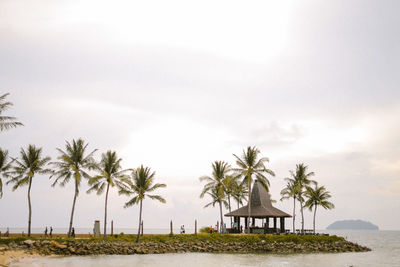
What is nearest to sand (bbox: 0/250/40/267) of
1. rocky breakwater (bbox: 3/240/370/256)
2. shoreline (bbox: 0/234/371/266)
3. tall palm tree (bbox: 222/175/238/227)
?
shoreline (bbox: 0/234/371/266)

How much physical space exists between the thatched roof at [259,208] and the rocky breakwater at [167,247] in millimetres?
4202

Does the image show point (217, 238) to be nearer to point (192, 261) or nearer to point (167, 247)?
point (167, 247)

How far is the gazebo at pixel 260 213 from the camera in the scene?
166ft

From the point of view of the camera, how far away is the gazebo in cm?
5056

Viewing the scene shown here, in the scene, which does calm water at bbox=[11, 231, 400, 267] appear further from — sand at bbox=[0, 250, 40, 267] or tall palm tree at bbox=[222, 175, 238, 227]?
tall palm tree at bbox=[222, 175, 238, 227]

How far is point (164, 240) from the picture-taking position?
149 feet

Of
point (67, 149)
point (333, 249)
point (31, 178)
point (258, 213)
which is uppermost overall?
point (67, 149)

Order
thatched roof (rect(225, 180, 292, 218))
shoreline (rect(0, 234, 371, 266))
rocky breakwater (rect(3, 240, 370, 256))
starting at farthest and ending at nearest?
thatched roof (rect(225, 180, 292, 218)) < rocky breakwater (rect(3, 240, 370, 256)) < shoreline (rect(0, 234, 371, 266))

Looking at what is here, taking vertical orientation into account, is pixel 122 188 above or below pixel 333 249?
above

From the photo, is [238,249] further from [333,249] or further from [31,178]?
[31,178]

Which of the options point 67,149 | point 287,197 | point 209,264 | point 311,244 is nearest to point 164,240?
point 209,264

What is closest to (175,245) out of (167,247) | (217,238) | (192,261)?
(167,247)

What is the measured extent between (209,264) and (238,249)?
40.0ft

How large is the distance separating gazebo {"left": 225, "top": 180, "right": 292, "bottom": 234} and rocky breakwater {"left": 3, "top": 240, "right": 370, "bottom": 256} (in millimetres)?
3627
